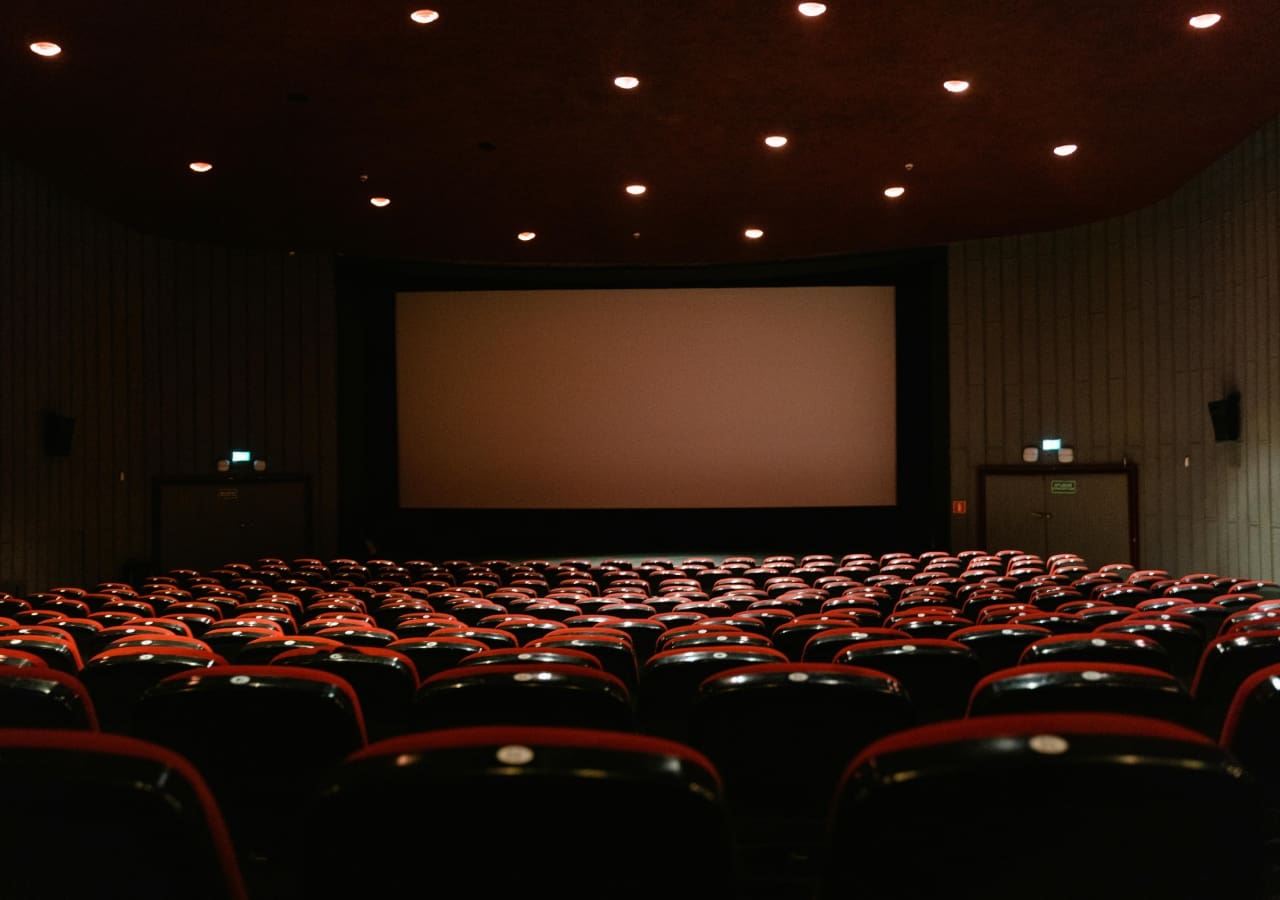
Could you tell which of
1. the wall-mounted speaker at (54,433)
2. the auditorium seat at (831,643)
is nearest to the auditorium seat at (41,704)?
the auditorium seat at (831,643)

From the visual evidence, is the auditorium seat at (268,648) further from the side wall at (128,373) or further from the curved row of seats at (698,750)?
the side wall at (128,373)

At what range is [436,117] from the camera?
1098cm

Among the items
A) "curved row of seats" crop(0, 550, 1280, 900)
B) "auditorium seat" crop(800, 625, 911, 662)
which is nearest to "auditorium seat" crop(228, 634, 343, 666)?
"curved row of seats" crop(0, 550, 1280, 900)

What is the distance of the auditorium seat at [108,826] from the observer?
1060 millimetres

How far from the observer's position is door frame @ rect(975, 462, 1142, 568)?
16.1 meters

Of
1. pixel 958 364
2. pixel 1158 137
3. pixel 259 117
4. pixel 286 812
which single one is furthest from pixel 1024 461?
pixel 286 812

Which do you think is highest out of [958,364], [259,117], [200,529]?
[259,117]

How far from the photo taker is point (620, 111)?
10.9 m

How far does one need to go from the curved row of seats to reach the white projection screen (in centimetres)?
1343

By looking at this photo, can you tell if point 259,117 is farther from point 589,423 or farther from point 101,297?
point 589,423

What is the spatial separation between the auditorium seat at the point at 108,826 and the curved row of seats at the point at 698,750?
0.01m

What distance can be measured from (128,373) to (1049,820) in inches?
670

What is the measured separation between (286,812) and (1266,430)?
13386mm

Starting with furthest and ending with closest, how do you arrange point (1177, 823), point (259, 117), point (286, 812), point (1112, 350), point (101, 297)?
point (1112, 350)
point (101, 297)
point (259, 117)
point (286, 812)
point (1177, 823)
